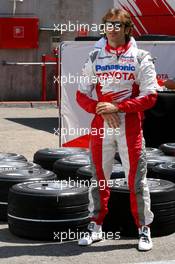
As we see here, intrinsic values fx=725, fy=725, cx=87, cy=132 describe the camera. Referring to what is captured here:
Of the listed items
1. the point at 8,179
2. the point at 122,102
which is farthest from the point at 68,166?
the point at 122,102

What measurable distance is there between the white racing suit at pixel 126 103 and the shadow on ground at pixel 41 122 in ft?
29.5

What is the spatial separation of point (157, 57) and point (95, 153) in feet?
16.9

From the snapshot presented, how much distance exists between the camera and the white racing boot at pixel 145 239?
18.7 feet

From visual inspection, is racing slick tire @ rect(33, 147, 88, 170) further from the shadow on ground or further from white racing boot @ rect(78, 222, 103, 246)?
the shadow on ground

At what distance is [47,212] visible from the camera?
6008 millimetres

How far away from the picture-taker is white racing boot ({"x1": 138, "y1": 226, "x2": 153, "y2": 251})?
5691mm

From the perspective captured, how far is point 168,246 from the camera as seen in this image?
5.86 metres

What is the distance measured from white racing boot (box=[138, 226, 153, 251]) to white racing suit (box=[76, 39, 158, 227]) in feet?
0.16

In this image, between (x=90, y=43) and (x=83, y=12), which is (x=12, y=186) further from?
(x=83, y=12)

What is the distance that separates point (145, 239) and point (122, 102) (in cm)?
111

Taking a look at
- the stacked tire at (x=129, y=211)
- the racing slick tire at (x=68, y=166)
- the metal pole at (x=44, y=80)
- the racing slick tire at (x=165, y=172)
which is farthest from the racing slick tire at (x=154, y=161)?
the metal pole at (x=44, y=80)

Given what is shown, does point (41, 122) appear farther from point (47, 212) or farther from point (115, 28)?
point (115, 28)

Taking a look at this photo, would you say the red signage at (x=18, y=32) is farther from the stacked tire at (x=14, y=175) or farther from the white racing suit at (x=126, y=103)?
the white racing suit at (x=126, y=103)

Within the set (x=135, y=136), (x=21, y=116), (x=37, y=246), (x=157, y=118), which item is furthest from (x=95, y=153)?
(x=21, y=116)
